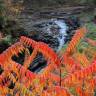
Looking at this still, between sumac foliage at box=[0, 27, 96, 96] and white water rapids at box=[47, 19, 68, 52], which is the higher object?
sumac foliage at box=[0, 27, 96, 96]

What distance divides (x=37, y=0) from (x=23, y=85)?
94.7ft

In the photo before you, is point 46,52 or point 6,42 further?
point 6,42

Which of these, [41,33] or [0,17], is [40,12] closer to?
[41,33]

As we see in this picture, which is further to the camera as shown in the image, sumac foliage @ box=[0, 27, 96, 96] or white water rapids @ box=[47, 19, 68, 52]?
white water rapids @ box=[47, 19, 68, 52]

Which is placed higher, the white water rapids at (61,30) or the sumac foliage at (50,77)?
the sumac foliage at (50,77)

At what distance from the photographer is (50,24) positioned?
2217 centimetres

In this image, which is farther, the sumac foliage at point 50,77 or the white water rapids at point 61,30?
the white water rapids at point 61,30

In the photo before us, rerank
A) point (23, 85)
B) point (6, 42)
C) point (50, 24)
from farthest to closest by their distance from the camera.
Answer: point (50, 24) < point (6, 42) < point (23, 85)

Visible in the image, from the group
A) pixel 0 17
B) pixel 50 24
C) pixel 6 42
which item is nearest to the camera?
pixel 6 42

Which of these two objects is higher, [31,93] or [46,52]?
[46,52]

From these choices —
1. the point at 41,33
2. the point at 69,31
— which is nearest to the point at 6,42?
the point at 41,33

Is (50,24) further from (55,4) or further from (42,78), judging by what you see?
(42,78)

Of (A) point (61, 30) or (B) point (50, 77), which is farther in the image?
(A) point (61, 30)

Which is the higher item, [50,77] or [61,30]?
[50,77]
